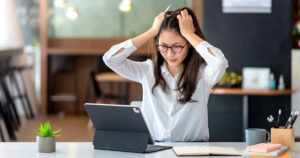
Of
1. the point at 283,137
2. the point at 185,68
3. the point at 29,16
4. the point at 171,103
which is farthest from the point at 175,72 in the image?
the point at 29,16

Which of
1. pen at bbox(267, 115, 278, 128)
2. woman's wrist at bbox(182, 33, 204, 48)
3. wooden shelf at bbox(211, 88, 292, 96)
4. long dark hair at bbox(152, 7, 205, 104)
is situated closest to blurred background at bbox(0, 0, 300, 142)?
wooden shelf at bbox(211, 88, 292, 96)

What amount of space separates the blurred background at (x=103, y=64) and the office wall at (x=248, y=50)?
10 millimetres

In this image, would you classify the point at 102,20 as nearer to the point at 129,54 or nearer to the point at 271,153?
the point at 129,54

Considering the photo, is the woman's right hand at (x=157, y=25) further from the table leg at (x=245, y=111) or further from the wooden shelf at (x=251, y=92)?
the table leg at (x=245, y=111)

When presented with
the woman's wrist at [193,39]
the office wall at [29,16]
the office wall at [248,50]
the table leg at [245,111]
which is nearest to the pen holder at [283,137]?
the woman's wrist at [193,39]

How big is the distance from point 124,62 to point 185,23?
40 centimetres

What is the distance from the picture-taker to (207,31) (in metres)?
5.53

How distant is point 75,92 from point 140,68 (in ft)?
22.8

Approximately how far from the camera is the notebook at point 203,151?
227 cm

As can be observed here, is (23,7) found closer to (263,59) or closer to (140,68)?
(263,59)

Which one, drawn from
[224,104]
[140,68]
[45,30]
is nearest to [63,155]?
[140,68]

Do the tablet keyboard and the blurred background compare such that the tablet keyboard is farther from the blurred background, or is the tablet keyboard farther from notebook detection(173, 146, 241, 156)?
the blurred background

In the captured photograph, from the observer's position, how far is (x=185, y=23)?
8.99ft

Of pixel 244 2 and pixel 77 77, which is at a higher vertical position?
pixel 244 2
